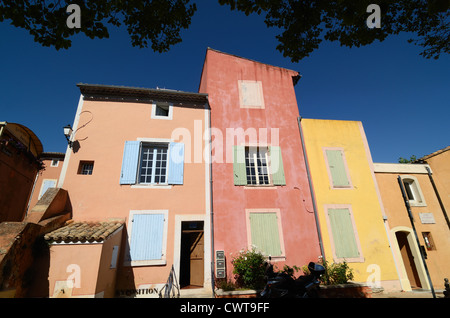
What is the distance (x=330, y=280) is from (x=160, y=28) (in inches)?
362

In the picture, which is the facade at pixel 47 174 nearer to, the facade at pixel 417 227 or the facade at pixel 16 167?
the facade at pixel 16 167

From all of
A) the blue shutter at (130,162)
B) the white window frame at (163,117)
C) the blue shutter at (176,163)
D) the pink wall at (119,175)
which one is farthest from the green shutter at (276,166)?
the blue shutter at (130,162)

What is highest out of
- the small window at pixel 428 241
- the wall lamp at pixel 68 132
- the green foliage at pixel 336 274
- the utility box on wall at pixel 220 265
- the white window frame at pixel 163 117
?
the white window frame at pixel 163 117

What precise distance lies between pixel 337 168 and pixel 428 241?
5.05 metres

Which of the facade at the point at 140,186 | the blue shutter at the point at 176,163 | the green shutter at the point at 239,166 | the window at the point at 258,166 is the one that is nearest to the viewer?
the facade at the point at 140,186

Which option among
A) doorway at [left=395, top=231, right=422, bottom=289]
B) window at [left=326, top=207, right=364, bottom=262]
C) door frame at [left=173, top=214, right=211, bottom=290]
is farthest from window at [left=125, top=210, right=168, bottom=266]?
doorway at [left=395, top=231, right=422, bottom=289]

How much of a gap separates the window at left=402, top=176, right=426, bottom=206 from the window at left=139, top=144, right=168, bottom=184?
11.1 m

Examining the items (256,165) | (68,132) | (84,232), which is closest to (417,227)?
(256,165)

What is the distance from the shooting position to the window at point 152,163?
7.91 metres

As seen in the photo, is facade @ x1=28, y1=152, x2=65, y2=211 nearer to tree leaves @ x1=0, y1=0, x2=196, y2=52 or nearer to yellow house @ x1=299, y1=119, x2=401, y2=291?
tree leaves @ x1=0, y1=0, x2=196, y2=52

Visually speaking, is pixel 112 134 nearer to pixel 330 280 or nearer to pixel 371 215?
pixel 330 280

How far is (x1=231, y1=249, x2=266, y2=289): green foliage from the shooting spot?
6793 mm

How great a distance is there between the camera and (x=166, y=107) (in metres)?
9.56
